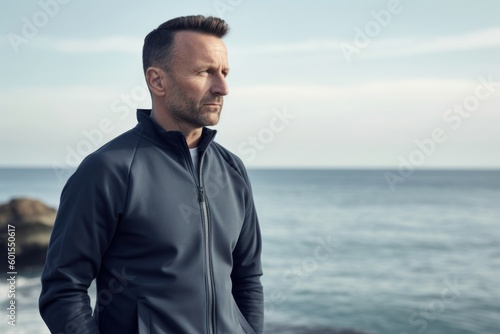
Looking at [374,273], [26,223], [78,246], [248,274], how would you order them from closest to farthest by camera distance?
[78,246], [248,274], [26,223], [374,273]

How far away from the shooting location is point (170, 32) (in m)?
2.34

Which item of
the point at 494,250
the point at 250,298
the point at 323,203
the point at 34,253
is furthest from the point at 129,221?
the point at 323,203

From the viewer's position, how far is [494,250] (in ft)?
98.7

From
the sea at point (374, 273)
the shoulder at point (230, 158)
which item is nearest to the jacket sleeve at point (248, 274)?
the shoulder at point (230, 158)

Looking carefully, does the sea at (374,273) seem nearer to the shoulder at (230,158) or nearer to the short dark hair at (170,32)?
the shoulder at (230,158)

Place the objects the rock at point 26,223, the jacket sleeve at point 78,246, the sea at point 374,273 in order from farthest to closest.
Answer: the sea at point 374,273 → the rock at point 26,223 → the jacket sleeve at point 78,246

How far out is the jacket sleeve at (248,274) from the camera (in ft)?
8.60

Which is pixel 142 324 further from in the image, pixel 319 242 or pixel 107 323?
pixel 319 242

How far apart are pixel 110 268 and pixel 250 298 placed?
0.70 meters

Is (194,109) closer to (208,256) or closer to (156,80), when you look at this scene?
(156,80)

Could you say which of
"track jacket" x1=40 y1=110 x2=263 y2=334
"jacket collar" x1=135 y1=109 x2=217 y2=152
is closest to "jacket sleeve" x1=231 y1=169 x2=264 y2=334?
"track jacket" x1=40 y1=110 x2=263 y2=334

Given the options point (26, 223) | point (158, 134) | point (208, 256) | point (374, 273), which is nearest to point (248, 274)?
point (208, 256)

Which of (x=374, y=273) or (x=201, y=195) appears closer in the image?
(x=201, y=195)

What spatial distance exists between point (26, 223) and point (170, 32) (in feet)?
49.2
